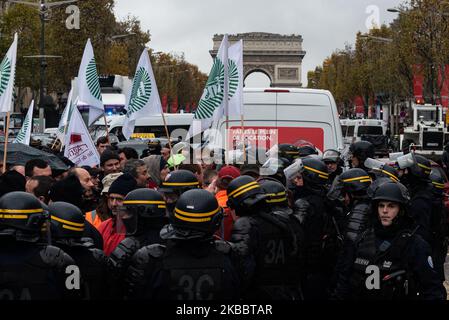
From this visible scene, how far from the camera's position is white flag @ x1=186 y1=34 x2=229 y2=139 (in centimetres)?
1302

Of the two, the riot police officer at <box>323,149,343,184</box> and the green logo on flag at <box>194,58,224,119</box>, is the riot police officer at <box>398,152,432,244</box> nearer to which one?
the riot police officer at <box>323,149,343,184</box>

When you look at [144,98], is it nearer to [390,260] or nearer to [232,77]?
[232,77]

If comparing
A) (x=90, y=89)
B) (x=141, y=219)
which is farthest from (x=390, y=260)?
(x=90, y=89)

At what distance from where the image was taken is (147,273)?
17.5 ft

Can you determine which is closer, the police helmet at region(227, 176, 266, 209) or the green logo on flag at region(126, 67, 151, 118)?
the police helmet at region(227, 176, 266, 209)

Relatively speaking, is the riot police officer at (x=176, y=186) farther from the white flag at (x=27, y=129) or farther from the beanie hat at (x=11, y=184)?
the white flag at (x=27, y=129)


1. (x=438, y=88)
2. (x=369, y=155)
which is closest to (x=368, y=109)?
(x=438, y=88)

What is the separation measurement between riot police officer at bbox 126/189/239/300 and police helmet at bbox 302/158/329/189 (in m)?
2.56

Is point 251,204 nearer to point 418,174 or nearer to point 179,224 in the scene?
point 179,224

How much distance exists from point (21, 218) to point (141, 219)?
102 cm

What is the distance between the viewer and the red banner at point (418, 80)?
59.1m

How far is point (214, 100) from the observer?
43.3ft

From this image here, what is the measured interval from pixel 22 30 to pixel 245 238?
2023 inches

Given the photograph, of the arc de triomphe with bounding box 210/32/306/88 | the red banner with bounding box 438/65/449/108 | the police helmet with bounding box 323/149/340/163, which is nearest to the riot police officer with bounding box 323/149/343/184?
the police helmet with bounding box 323/149/340/163
